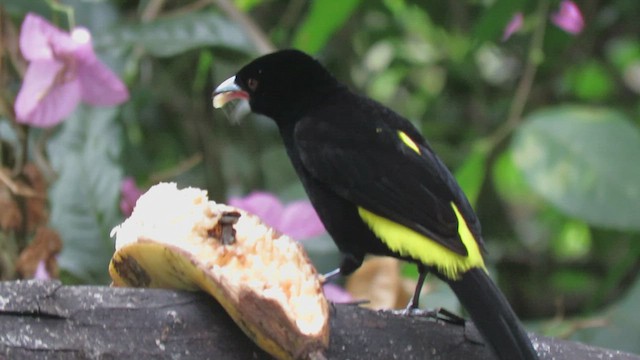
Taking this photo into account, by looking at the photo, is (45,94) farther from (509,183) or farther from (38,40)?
(509,183)

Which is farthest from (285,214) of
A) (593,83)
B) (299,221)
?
(593,83)

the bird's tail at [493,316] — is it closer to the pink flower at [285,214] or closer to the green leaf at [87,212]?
the pink flower at [285,214]

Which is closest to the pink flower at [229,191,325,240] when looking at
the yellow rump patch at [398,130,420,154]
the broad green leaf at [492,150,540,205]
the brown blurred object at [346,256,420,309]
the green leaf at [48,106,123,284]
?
the brown blurred object at [346,256,420,309]

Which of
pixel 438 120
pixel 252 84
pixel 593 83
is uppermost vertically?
pixel 252 84

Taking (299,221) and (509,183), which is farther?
(509,183)

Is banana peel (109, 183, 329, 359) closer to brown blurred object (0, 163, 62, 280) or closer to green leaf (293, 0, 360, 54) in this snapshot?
brown blurred object (0, 163, 62, 280)

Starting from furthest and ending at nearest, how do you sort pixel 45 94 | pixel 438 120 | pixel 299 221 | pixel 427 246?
1. pixel 438 120
2. pixel 299 221
3. pixel 45 94
4. pixel 427 246

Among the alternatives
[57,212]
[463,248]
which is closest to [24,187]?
[57,212]

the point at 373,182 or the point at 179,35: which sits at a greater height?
the point at 373,182
